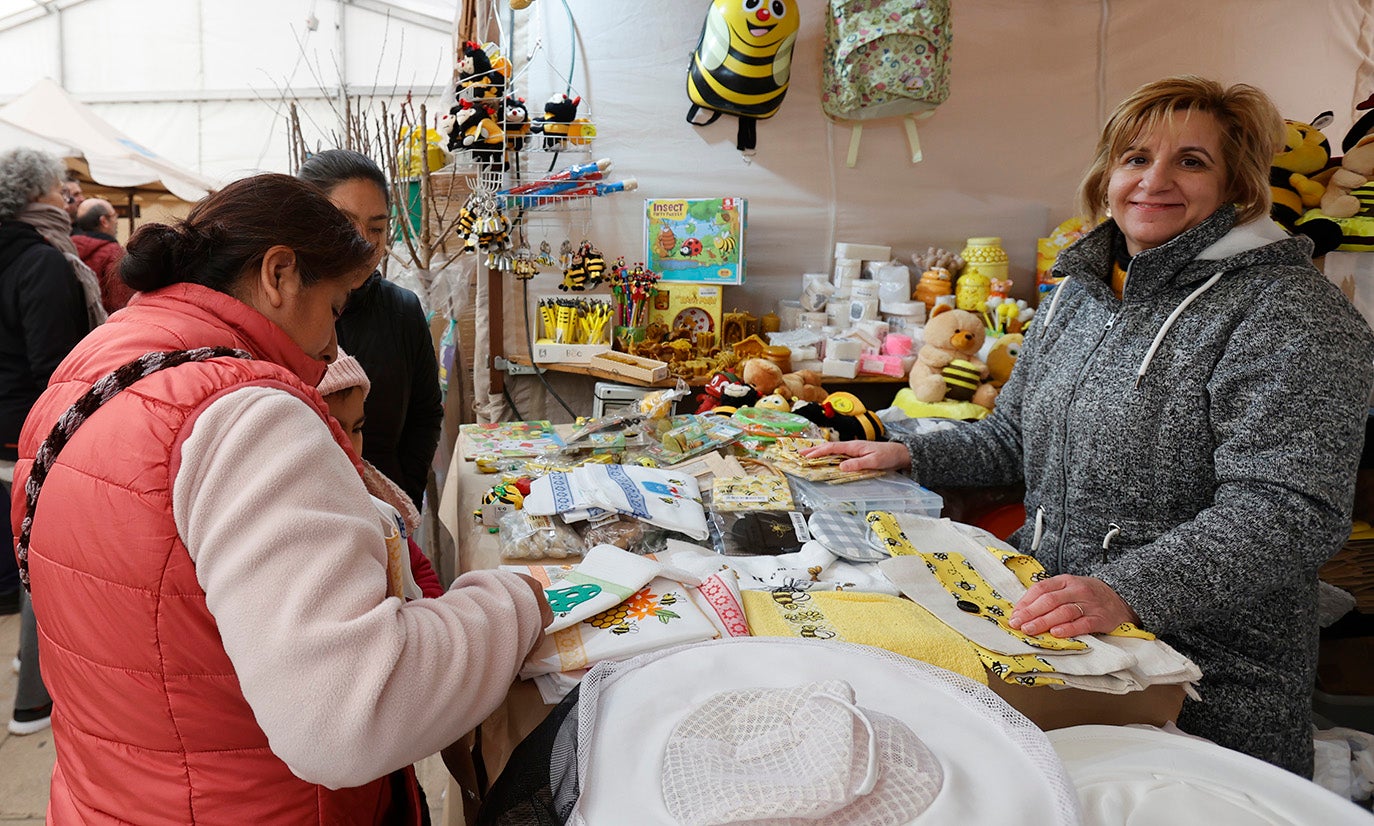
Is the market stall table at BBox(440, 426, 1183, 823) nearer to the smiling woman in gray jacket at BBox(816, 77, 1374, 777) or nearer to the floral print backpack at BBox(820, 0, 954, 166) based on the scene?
the smiling woman in gray jacket at BBox(816, 77, 1374, 777)

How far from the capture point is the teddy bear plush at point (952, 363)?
3.44 m

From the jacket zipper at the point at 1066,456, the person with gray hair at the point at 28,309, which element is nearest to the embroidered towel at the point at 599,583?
the jacket zipper at the point at 1066,456

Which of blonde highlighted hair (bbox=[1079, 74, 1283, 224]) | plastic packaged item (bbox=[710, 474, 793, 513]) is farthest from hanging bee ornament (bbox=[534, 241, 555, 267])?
blonde highlighted hair (bbox=[1079, 74, 1283, 224])

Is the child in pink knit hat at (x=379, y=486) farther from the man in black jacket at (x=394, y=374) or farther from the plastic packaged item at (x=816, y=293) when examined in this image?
the plastic packaged item at (x=816, y=293)

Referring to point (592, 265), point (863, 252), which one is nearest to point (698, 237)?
point (592, 265)

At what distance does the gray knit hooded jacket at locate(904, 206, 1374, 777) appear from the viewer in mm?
1340

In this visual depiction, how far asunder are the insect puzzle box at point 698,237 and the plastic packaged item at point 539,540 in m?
2.24

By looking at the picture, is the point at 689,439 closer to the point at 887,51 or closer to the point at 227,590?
the point at 227,590

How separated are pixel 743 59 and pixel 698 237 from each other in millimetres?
778

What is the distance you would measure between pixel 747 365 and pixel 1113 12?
294cm

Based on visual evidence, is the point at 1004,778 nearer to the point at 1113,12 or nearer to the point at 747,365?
the point at 747,365

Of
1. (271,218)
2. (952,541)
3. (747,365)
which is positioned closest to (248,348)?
(271,218)

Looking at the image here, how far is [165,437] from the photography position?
79cm

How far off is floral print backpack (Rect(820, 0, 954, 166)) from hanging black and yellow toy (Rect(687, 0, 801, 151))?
0.82 ft
